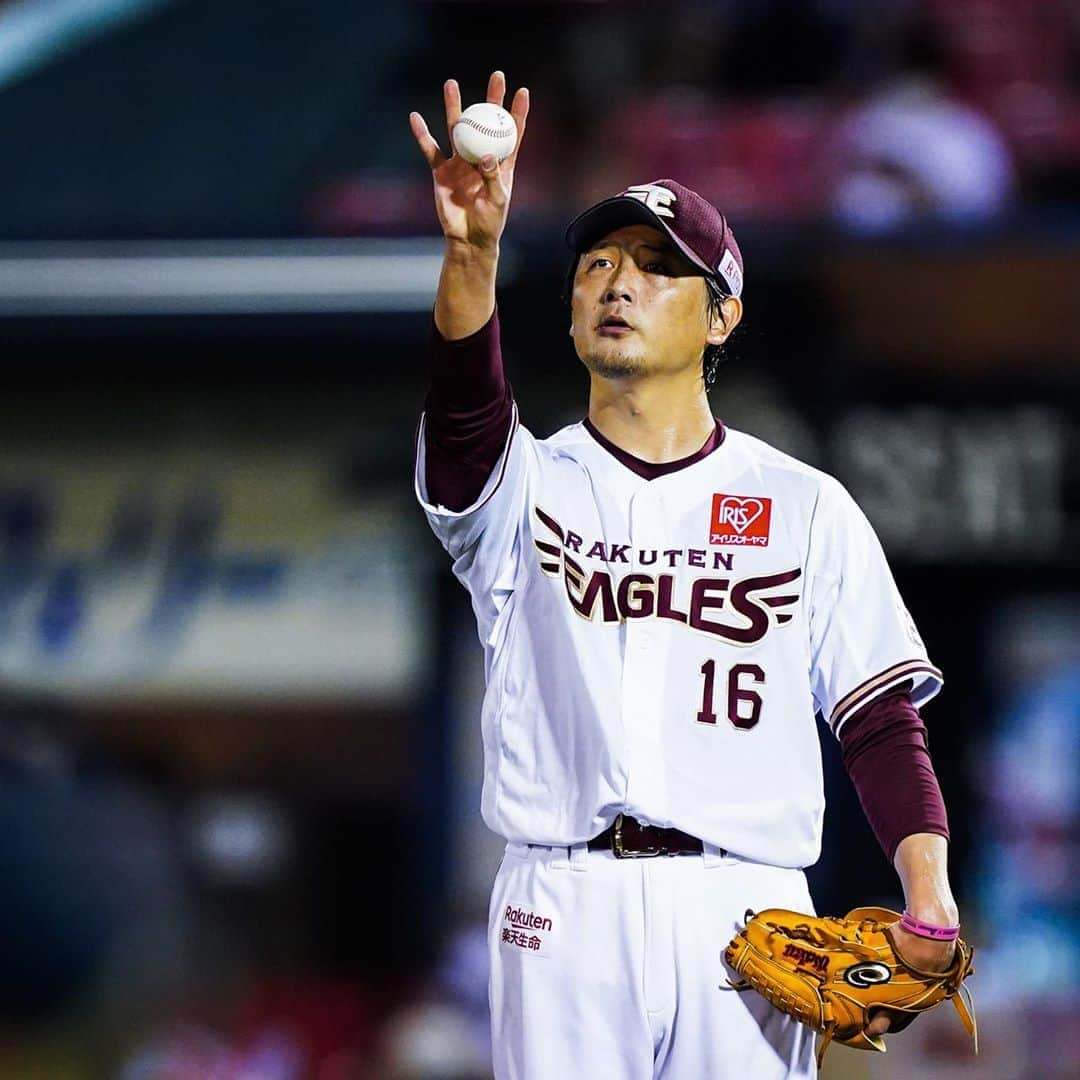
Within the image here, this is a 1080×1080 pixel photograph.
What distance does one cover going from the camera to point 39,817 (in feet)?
20.4

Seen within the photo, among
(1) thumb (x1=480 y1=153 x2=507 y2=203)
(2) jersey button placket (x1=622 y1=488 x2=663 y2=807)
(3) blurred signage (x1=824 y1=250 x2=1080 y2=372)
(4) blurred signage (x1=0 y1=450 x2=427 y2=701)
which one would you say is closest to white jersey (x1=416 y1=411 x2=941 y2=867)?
(2) jersey button placket (x1=622 y1=488 x2=663 y2=807)

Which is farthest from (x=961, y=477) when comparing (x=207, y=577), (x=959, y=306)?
(x=207, y=577)

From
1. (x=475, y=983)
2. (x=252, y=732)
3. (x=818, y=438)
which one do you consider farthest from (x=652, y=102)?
(x=475, y=983)

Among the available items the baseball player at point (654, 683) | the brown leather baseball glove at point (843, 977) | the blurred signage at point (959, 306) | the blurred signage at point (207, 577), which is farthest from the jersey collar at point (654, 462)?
the blurred signage at point (207, 577)

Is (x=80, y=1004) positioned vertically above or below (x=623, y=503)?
below

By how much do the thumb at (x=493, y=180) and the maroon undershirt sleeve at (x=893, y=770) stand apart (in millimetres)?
598

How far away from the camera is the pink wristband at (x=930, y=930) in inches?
63.2

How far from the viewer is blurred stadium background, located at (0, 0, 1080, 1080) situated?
18.1 feet

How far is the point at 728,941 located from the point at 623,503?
425 mm

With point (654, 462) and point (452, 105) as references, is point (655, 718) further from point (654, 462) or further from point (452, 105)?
point (452, 105)

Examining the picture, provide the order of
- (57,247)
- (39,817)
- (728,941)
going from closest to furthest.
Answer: (728,941), (57,247), (39,817)

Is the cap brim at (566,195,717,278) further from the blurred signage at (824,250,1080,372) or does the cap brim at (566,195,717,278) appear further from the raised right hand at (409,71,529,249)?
the blurred signage at (824,250,1080,372)

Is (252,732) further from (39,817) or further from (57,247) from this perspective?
(57,247)

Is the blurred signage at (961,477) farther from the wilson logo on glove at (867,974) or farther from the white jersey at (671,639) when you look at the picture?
the wilson logo on glove at (867,974)
